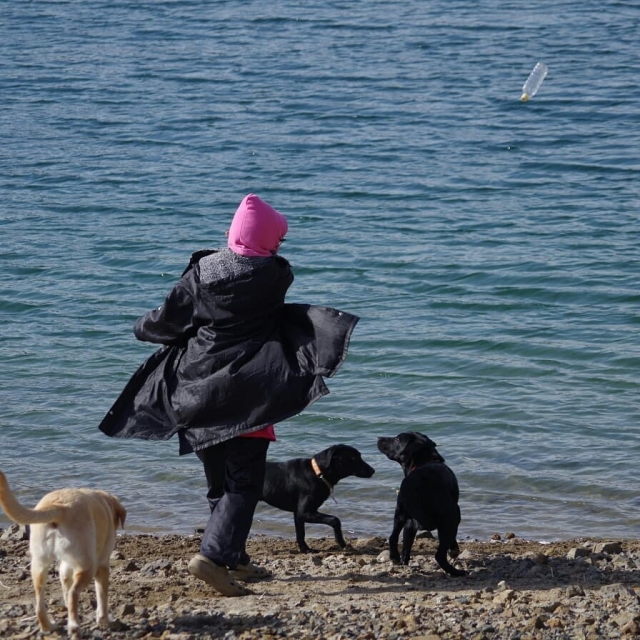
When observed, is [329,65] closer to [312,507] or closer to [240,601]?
[312,507]

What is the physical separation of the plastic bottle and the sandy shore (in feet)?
48.1

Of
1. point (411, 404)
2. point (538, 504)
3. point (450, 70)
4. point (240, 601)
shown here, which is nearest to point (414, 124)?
point (450, 70)

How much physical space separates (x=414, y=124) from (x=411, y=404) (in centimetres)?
1148

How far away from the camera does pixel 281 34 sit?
28859 millimetres

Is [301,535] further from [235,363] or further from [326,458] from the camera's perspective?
[235,363]

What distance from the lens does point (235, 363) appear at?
5844 mm

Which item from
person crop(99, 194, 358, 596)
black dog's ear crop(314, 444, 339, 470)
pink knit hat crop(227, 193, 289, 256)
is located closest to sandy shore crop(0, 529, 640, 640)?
person crop(99, 194, 358, 596)

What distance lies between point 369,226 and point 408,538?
930 centimetres

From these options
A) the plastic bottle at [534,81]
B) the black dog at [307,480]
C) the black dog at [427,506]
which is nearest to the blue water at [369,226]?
the plastic bottle at [534,81]

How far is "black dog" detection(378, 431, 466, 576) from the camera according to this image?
673cm

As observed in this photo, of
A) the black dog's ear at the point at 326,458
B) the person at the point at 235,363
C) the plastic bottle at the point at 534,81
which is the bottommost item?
the black dog's ear at the point at 326,458

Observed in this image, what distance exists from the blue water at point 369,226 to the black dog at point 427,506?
106 centimetres

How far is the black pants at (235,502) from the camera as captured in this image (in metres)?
5.88

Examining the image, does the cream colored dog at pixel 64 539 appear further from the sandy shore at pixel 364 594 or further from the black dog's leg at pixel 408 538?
the black dog's leg at pixel 408 538
